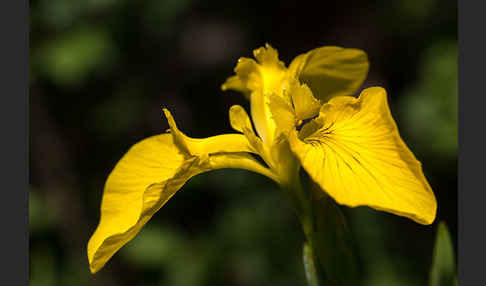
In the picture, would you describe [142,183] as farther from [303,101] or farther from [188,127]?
[188,127]

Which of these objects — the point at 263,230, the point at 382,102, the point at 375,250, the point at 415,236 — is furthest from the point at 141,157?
the point at 415,236

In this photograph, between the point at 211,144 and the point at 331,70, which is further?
the point at 331,70

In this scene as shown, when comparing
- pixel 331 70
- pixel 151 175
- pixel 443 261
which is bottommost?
pixel 443 261

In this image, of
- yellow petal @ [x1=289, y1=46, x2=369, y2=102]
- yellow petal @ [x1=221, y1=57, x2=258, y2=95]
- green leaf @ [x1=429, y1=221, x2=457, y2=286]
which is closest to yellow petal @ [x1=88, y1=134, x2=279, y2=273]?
yellow petal @ [x1=221, y1=57, x2=258, y2=95]

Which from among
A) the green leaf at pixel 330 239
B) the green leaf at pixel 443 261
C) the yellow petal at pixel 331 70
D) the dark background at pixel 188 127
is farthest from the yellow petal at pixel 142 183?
the dark background at pixel 188 127

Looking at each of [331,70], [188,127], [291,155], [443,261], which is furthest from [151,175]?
[188,127]

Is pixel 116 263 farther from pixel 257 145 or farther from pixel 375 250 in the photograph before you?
pixel 257 145

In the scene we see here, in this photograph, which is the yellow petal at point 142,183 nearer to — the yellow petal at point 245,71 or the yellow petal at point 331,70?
the yellow petal at point 245,71

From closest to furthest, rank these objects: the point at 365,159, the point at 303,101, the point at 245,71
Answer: the point at 365,159
the point at 303,101
the point at 245,71
